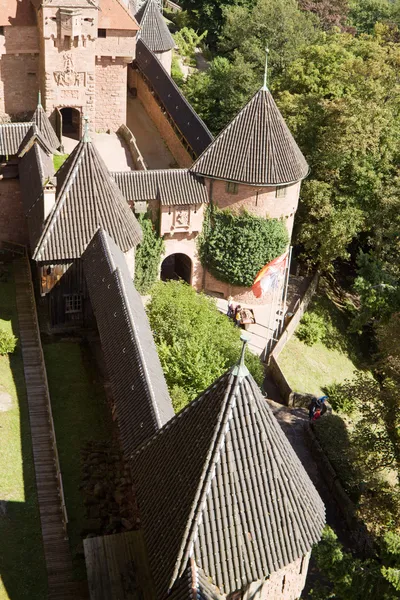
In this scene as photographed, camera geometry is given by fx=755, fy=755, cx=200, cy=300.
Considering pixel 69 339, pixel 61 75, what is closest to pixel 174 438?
pixel 69 339

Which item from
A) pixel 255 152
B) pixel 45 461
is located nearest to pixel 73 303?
pixel 45 461

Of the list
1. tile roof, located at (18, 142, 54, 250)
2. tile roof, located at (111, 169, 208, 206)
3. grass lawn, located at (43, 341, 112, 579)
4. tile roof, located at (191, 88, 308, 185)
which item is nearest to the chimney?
tile roof, located at (18, 142, 54, 250)

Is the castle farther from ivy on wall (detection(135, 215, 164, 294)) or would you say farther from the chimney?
ivy on wall (detection(135, 215, 164, 294))

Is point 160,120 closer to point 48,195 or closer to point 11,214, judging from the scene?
point 11,214

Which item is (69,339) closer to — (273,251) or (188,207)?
(188,207)

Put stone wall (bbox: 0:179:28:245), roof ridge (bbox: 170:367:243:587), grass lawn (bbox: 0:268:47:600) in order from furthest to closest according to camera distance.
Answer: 1. stone wall (bbox: 0:179:28:245)
2. grass lawn (bbox: 0:268:47:600)
3. roof ridge (bbox: 170:367:243:587)

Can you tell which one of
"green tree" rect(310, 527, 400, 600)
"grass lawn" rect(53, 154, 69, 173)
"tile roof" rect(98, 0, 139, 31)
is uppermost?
"tile roof" rect(98, 0, 139, 31)
